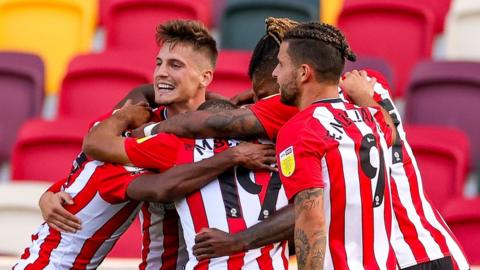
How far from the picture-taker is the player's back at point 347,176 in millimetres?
4270

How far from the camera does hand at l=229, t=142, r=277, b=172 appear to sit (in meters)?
4.76

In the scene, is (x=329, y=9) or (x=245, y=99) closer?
(x=245, y=99)

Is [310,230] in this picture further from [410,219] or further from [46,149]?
[46,149]

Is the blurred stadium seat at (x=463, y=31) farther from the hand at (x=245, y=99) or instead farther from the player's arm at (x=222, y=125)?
the player's arm at (x=222, y=125)

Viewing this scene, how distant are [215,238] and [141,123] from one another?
25.8 inches

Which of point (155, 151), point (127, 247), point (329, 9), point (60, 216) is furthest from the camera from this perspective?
point (329, 9)

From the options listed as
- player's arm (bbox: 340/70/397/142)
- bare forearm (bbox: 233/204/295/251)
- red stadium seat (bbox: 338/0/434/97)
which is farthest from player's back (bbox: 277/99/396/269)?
red stadium seat (bbox: 338/0/434/97)

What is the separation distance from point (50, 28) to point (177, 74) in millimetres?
3550

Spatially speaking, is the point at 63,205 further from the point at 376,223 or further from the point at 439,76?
the point at 439,76

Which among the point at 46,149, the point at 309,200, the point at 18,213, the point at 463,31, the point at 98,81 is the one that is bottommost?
the point at 309,200

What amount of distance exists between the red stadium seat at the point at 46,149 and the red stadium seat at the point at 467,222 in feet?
6.71

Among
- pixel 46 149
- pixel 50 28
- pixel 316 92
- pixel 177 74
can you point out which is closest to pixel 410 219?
pixel 316 92

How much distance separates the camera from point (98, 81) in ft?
25.5

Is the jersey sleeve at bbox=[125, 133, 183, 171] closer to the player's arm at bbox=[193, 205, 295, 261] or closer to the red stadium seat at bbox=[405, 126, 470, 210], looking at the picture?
the player's arm at bbox=[193, 205, 295, 261]
